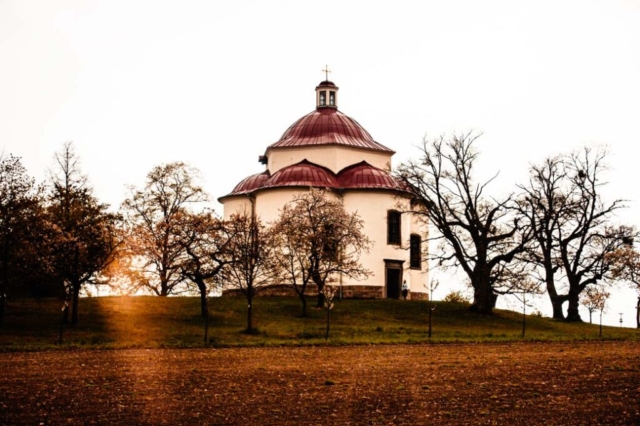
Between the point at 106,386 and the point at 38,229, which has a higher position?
the point at 38,229

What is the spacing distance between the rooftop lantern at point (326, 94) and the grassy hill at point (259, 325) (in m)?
19.2

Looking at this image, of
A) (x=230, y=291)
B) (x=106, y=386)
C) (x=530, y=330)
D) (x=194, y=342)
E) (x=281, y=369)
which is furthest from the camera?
(x=230, y=291)

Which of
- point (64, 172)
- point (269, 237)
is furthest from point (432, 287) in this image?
point (64, 172)

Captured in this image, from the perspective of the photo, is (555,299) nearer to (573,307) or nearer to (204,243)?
(573,307)

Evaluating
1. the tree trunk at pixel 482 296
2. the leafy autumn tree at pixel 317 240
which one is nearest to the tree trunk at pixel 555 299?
the tree trunk at pixel 482 296

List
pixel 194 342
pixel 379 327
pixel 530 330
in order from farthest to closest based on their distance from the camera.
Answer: pixel 530 330, pixel 379 327, pixel 194 342

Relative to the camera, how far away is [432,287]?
4581 centimetres

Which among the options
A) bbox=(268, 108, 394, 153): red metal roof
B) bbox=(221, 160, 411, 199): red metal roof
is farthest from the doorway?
bbox=(268, 108, 394, 153): red metal roof

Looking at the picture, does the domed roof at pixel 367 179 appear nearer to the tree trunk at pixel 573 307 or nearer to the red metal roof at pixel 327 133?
the red metal roof at pixel 327 133

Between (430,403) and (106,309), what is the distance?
33.2 m

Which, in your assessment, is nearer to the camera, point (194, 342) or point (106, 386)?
point (106, 386)

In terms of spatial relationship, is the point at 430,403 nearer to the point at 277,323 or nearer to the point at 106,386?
the point at 106,386

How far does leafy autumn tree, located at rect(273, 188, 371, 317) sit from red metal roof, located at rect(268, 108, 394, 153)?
314 inches

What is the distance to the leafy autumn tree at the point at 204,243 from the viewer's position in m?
49.8
